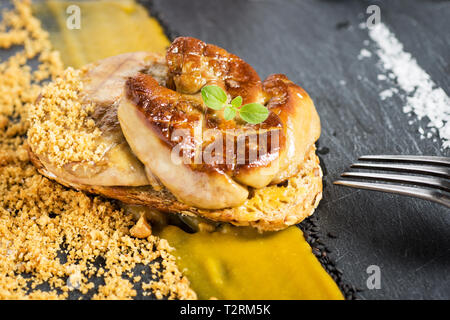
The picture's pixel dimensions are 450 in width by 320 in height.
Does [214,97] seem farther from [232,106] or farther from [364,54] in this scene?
[364,54]

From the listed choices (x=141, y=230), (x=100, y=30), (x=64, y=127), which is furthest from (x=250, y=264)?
(x=100, y=30)

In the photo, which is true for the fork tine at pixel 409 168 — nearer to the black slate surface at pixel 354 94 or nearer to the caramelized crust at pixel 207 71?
the black slate surface at pixel 354 94

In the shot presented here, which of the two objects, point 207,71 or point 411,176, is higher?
point 207,71

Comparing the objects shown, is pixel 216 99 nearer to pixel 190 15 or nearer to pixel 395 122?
pixel 395 122

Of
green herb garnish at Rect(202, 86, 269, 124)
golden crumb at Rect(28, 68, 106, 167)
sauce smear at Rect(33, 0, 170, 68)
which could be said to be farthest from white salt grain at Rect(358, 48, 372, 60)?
golden crumb at Rect(28, 68, 106, 167)

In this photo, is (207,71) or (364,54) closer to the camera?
(207,71)

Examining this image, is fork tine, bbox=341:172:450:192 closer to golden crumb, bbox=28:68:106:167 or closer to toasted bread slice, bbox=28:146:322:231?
toasted bread slice, bbox=28:146:322:231

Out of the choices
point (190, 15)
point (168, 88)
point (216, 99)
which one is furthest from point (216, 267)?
point (190, 15)
